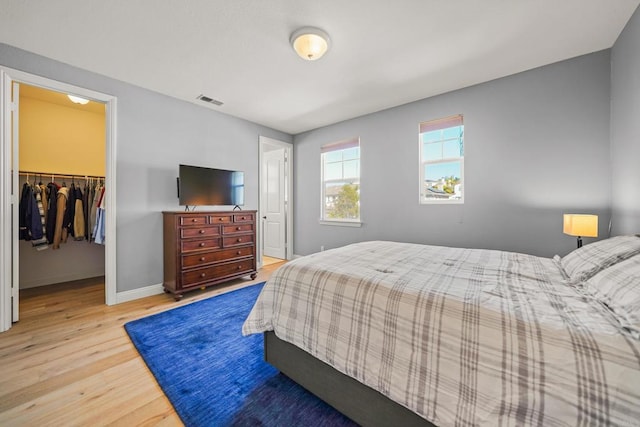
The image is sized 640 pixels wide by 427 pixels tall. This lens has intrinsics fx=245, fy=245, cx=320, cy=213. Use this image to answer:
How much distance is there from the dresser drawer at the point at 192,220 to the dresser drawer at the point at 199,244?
23 cm

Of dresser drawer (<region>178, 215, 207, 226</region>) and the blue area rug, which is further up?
dresser drawer (<region>178, 215, 207, 226</region>)

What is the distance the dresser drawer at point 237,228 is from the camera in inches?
135

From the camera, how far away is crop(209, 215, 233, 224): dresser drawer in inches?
129

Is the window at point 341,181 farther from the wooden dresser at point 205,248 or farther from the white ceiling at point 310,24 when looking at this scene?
the wooden dresser at point 205,248

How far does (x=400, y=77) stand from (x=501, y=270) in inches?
92.4

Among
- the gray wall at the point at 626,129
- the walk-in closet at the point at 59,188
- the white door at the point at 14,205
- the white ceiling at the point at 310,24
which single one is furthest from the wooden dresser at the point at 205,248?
the gray wall at the point at 626,129

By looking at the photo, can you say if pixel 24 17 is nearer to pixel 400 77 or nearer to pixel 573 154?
pixel 400 77

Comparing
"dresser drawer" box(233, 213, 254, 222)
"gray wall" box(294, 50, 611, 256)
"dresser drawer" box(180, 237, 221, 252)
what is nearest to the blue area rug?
"dresser drawer" box(180, 237, 221, 252)

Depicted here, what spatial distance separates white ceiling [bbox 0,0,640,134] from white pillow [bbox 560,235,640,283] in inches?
70.1

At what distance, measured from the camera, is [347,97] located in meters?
3.37

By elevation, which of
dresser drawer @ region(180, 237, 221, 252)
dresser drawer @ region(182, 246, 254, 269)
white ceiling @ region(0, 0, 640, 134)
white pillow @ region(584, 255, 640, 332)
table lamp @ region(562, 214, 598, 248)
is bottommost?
dresser drawer @ region(182, 246, 254, 269)

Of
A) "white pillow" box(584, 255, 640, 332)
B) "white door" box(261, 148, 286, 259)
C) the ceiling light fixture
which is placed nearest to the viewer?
"white pillow" box(584, 255, 640, 332)

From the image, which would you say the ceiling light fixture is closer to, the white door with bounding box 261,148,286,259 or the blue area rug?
the blue area rug

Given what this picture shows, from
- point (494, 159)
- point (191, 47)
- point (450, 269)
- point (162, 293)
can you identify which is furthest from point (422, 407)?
point (162, 293)
